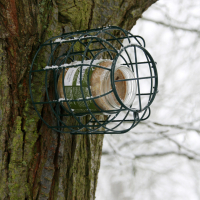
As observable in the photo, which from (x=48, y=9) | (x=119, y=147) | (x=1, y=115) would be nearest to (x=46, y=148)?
(x=1, y=115)

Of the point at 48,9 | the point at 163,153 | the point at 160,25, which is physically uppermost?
the point at 160,25

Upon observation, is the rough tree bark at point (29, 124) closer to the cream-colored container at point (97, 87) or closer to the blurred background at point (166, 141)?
the cream-colored container at point (97, 87)

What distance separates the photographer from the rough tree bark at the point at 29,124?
940 millimetres

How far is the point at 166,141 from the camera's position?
11.1 ft

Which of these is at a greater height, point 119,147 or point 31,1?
point 31,1

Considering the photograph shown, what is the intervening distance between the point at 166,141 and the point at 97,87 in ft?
8.97

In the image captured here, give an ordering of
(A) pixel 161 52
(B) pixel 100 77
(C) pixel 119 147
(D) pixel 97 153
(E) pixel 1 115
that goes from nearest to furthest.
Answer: (B) pixel 100 77 < (E) pixel 1 115 < (D) pixel 97 153 < (A) pixel 161 52 < (C) pixel 119 147

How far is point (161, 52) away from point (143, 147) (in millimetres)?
1175

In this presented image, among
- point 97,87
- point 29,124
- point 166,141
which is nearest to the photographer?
point 97,87

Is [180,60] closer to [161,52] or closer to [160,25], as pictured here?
[161,52]

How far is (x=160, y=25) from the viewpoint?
3385 mm

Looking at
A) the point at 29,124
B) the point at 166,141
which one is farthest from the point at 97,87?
the point at 166,141

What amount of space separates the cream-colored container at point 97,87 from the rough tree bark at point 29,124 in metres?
0.17

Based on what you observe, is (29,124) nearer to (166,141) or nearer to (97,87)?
(97,87)
